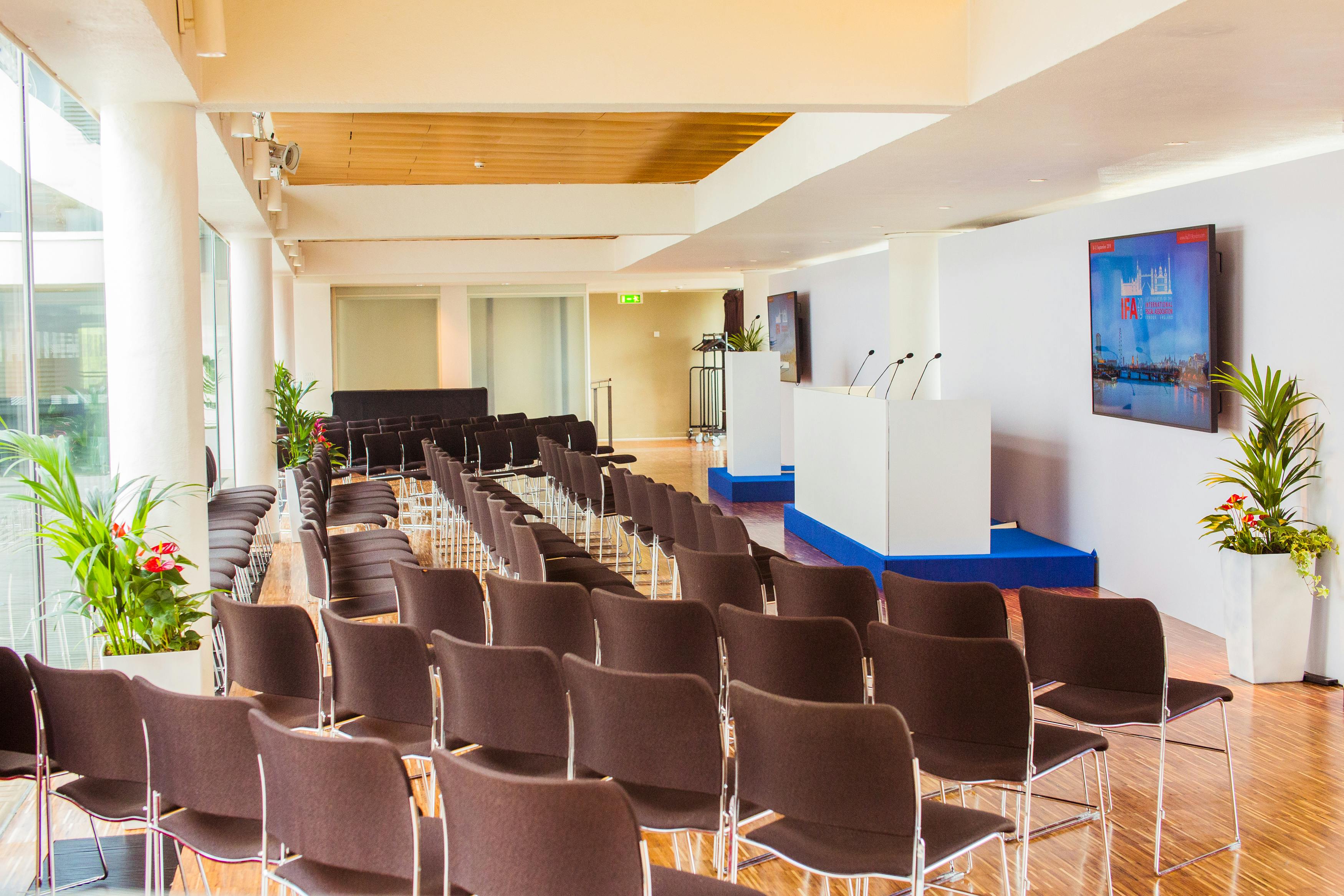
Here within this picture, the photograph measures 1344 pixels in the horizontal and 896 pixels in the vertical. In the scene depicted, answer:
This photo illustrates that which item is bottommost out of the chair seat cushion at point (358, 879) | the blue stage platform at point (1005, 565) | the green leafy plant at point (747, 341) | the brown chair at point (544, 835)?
the blue stage platform at point (1005, 565)

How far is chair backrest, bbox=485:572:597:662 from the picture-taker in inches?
168

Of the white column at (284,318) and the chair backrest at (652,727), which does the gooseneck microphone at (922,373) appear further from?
the white column at (284,318)

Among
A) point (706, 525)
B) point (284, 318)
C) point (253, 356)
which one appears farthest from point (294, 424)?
point (706, 525)

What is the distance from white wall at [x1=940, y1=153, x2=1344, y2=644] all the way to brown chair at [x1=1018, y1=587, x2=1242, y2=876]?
2469 mm

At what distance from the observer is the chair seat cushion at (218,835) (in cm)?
269

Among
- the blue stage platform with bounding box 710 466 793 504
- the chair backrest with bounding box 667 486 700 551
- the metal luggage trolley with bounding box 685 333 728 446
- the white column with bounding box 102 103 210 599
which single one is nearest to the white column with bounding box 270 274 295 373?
the blue stage platform with bounding box 710 466 793 504

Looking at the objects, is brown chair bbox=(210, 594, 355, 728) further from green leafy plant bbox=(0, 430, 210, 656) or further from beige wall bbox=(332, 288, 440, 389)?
beige wall bbox=(332, 288, 440, 389)

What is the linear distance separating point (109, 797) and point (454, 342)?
1642 centimetres

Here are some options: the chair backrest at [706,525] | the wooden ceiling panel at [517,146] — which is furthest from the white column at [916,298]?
the chair backrest at [706,525]

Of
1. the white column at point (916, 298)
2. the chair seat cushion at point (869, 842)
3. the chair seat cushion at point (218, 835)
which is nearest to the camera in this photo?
the chair seat cushion at point (869, 842)

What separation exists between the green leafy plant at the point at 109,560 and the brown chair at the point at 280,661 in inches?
20.5

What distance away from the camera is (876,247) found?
12.8 meters

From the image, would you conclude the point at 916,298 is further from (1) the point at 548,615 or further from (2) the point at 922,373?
Result: (1) the point at 548,615

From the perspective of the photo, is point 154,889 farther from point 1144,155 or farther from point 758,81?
point 1144,155
